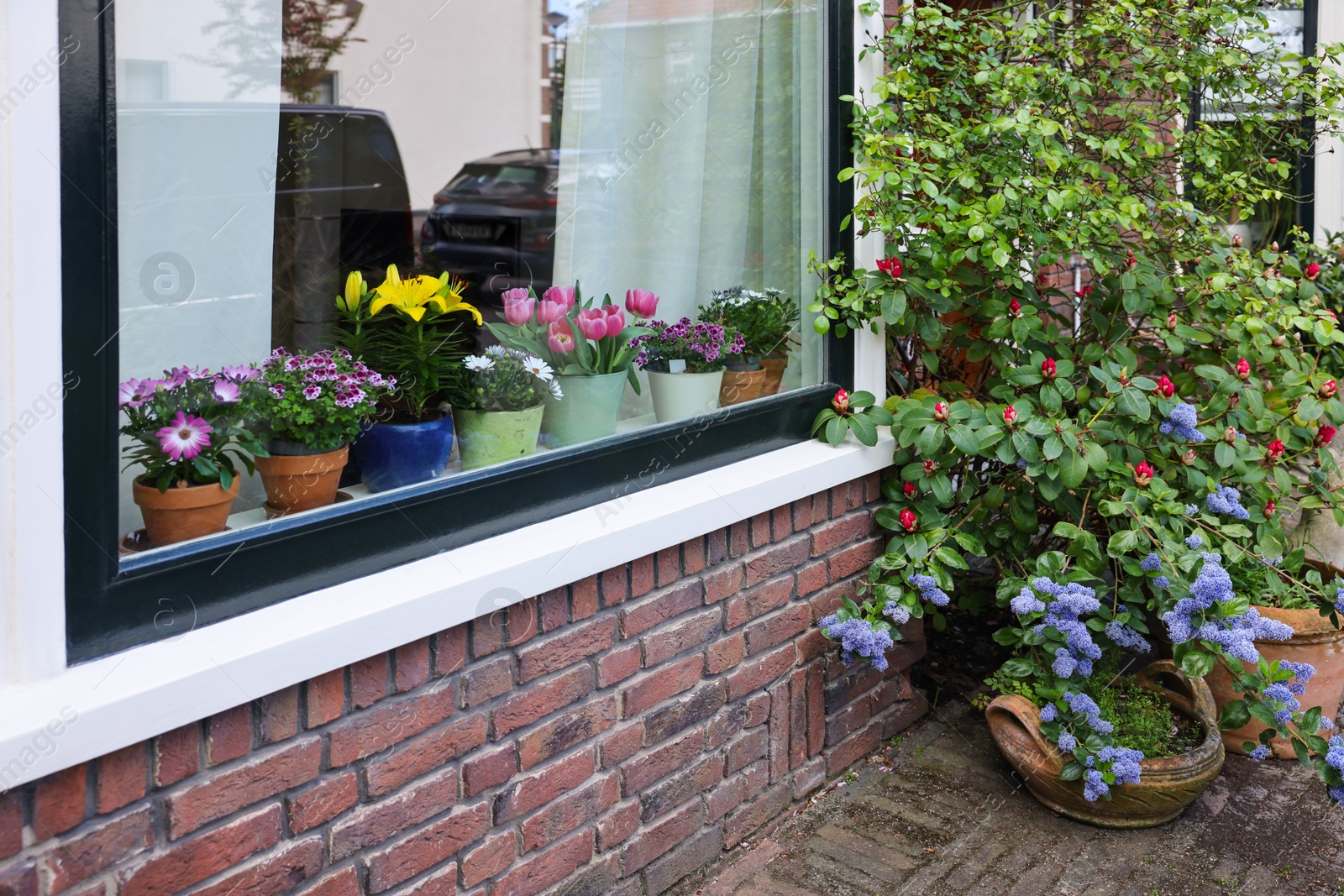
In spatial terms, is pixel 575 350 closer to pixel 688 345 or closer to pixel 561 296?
pixel 561 296

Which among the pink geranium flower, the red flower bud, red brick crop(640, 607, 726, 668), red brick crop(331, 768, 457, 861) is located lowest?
red brick crop(331, 768, 457, 861)

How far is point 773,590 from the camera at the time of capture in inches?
108

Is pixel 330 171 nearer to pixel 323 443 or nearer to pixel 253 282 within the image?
pixel 253 282

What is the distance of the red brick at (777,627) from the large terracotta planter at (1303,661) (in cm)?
123

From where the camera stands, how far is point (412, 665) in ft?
6.37

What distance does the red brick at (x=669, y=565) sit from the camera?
2.43 metres

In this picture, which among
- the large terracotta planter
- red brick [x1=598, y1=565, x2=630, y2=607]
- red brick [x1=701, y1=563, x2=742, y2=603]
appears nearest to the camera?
red brick [x1=598, y1=565, x2=630, y2=607]

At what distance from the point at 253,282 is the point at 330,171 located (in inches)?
20.7

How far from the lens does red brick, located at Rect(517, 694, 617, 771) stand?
2182 mm

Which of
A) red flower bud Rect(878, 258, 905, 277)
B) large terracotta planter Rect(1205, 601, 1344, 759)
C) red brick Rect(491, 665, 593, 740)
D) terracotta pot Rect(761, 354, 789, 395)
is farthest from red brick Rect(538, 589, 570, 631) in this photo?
large terracotta planter Rect(1205, 601, 1344, 759)

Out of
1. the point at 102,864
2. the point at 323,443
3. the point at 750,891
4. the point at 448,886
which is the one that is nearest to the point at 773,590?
the point at 750,891

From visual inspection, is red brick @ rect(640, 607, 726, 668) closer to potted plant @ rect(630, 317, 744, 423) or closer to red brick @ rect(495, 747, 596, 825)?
red brick @ rect(495, 747, 596, 825)

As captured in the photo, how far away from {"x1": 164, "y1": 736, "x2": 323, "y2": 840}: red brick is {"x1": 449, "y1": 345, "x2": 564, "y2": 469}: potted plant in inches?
24.1

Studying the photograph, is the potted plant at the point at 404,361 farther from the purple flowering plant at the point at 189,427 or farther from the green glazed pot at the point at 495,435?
the purple flowering plant at the point at 189,427
